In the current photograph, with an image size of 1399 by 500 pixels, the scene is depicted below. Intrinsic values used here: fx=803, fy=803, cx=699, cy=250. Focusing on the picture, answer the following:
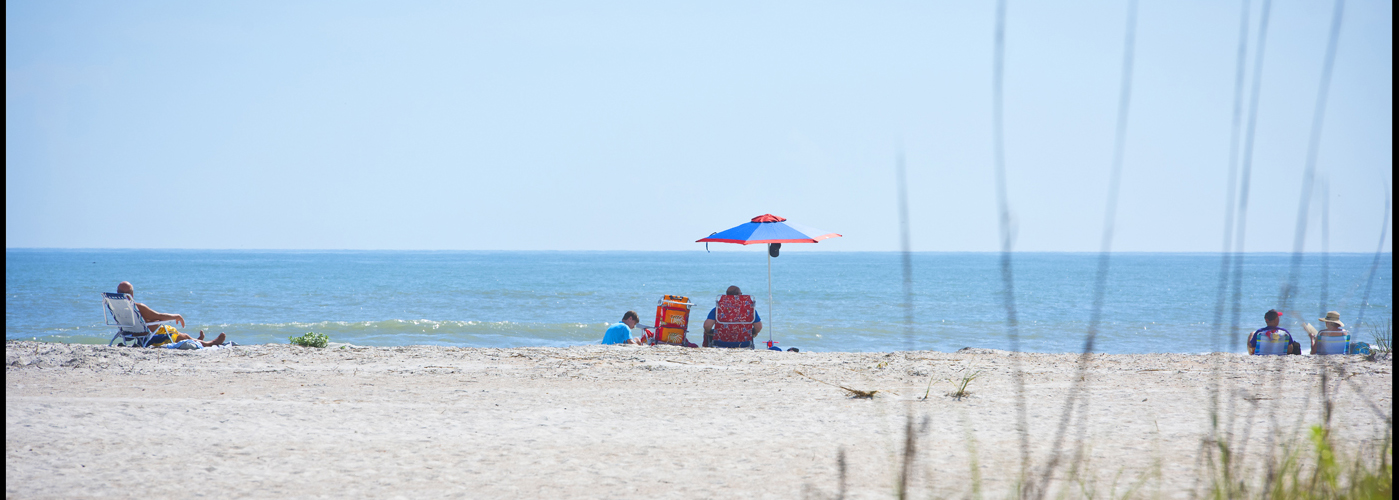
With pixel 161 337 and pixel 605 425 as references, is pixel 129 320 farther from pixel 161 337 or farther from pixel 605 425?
pixel 605 425

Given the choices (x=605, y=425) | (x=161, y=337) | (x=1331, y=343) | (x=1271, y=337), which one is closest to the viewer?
(x=605, y=425)

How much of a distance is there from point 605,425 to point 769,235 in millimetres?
5481

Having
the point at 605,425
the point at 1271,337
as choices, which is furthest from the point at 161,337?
the point at 1271,337

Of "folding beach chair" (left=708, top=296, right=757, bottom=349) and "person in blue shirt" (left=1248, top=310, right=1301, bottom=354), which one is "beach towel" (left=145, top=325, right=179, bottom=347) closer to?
"folding beach chair" (left=708, top=296, right=757, bottom=349)

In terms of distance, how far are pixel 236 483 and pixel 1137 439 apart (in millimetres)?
4601

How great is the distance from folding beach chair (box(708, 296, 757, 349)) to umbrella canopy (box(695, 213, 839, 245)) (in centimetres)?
80

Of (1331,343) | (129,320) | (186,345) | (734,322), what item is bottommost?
(186,345)

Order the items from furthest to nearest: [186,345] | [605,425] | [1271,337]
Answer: [186,345] < [1271,337] < [605,425]

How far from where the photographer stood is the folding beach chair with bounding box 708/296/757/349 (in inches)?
402

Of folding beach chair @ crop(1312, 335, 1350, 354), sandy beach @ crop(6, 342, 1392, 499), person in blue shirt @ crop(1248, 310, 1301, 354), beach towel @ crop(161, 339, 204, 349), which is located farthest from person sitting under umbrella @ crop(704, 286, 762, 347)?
folding beach chair @ crop(1312, 335, 1350, 354)

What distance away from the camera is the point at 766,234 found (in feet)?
33.3

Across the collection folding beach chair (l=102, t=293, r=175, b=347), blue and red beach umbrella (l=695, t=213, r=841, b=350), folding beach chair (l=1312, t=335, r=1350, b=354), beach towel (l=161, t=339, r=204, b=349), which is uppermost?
blue and red beach umbrella (l=695, t=213, r=841, b=350)

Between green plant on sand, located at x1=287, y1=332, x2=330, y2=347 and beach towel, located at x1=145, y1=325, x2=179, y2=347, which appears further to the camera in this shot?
green plant on sand, located at x1=287, y1=332, x2=330, y2=347

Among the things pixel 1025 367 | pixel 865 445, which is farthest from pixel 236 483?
pixel 1025 367
